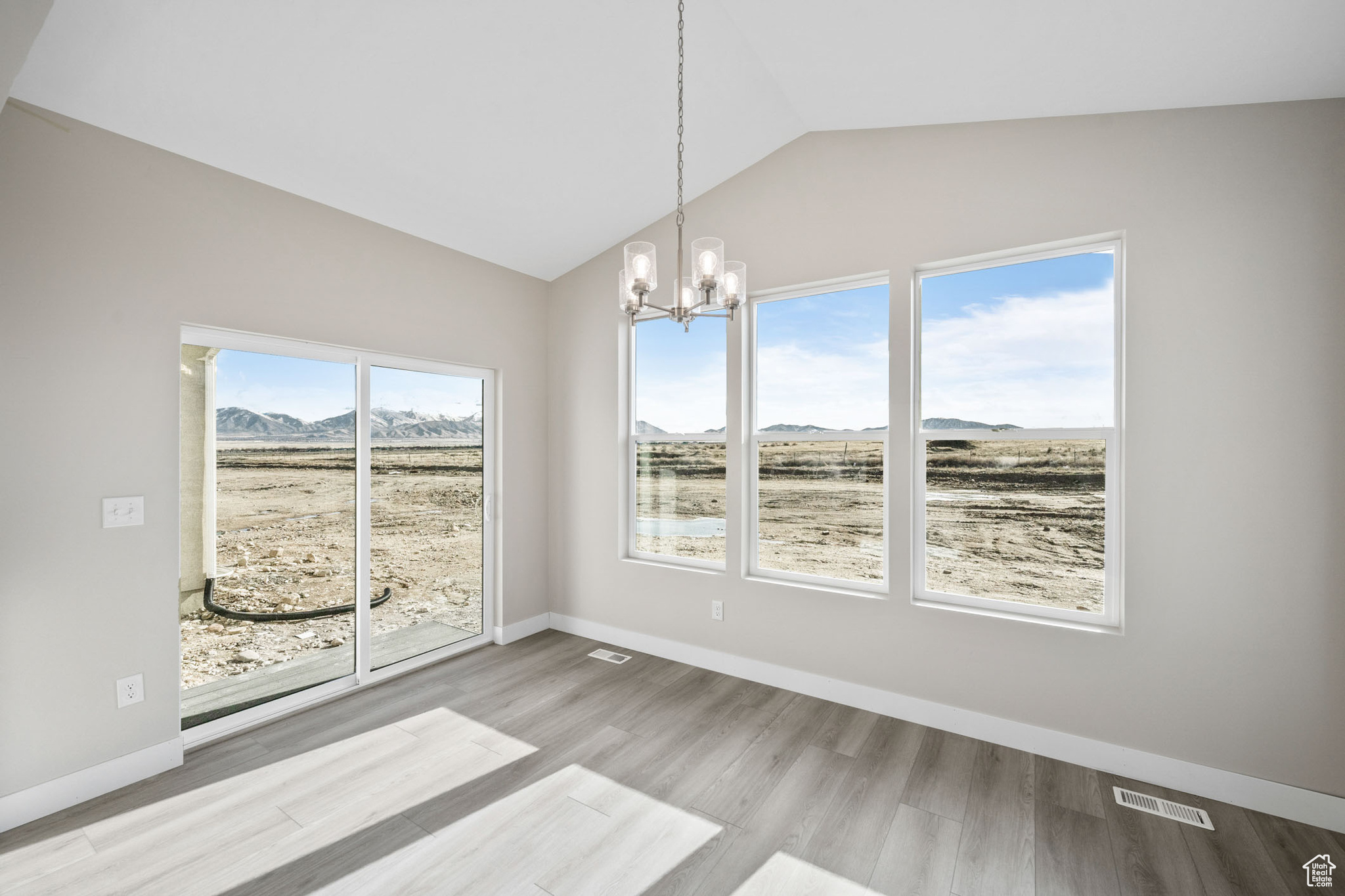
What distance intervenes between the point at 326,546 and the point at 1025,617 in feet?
12.0

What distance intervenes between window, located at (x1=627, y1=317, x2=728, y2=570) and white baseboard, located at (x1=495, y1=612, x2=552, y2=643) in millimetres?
962

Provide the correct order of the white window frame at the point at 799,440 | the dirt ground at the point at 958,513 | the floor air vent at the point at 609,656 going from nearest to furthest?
the dirt ground at the point at 958,513 < the white window frame at the point at 799,440 < the floor air vent at the point at 609,656

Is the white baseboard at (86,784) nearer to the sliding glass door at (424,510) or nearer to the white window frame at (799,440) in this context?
the sliding glass door at (424,510)

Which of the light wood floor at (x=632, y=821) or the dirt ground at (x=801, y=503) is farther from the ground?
the dirt ground at (x=801, y=503)

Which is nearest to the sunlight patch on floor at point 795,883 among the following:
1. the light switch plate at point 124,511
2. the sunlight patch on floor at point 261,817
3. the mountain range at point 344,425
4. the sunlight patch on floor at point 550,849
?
the sunlight patch on floor at point 550,849

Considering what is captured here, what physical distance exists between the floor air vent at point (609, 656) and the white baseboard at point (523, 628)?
0.63 meters

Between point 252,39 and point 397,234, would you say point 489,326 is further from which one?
point 252,39

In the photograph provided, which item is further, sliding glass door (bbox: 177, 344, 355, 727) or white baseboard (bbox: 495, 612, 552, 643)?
white baseboard (bbox: 495, 612, 552, 643)

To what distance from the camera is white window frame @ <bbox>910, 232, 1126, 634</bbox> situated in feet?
8.17

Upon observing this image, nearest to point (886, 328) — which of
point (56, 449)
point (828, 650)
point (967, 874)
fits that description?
point (828, 650)

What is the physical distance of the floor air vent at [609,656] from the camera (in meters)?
3.70

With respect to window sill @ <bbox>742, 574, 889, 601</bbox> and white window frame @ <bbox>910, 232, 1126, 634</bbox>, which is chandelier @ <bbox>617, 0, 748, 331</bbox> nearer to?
white window frame @ <bbox>910, 232, 1126, 634</bbox>

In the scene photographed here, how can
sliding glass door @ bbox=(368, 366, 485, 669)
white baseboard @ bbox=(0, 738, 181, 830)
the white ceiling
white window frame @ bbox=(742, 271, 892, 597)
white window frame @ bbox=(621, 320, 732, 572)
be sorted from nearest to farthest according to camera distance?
the white ceiling
white baseboard @ bbox=(0, 738, 181, 830)
white window frame @ bbox=(742, 271, 892, 597)
sliding glass door @ bbox=(368, 366, 485, 669)
white window frame @ bbox=(621, 320, 732, 572)

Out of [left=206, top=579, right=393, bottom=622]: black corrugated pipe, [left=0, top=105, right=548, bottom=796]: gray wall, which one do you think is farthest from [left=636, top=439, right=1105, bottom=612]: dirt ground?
[left=0, top=105, right=548, bottom=796]: gray wall
